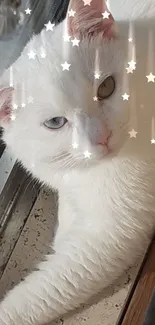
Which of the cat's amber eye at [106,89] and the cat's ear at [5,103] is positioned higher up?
the cat's amber eye at [106,89]

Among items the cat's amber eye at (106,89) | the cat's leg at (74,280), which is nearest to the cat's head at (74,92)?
the cat's amber eye at (106,89)

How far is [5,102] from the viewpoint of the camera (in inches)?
39.9

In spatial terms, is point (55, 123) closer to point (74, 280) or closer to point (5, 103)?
point (5, 103)

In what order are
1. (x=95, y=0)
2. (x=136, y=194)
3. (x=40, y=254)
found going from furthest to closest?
(x=40, y=254)
(x=136, y=194)
(x=95, y=0)

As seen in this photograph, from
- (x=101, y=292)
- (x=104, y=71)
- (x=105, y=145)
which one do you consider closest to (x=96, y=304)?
(x=101, y=292)

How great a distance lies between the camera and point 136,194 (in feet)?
3.62

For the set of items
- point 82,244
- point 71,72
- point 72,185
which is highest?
point 71,72

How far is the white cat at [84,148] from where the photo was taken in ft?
3.24

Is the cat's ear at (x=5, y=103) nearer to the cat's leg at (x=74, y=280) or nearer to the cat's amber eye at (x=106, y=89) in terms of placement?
the cat's amber eye at (x=106, y=89)

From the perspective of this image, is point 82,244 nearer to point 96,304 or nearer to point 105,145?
point 96,304

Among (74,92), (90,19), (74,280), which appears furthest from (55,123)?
(74,280)

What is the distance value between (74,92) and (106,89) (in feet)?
0.17

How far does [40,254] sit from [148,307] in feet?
0.89

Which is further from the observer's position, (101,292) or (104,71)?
(101,292)
